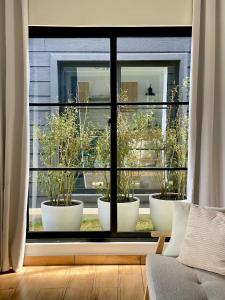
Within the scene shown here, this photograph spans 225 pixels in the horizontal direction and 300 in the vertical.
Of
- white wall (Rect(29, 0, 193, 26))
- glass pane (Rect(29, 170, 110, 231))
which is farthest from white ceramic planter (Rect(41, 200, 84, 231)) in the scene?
white wall (Rect(29, 0, 193, 26))

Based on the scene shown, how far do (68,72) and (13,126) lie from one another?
2.55ft

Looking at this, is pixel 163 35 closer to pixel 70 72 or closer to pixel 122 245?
pixel 70 72

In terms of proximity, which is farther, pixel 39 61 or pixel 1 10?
pixel 39 61

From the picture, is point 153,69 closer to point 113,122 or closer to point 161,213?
point 113,122

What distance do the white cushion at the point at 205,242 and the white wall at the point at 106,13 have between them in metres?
1.83

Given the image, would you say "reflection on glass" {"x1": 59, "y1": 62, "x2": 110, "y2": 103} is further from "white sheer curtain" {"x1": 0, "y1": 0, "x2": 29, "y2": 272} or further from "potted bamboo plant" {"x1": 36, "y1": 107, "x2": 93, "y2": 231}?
"white sheer curtain" {"x1": 0, "y1": 0, "x2": 29, "y2": 272}

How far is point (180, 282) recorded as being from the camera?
2.11 meters

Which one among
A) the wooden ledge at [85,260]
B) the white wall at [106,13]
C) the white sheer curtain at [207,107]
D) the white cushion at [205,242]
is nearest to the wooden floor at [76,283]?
the wooden ledge at [85,260]

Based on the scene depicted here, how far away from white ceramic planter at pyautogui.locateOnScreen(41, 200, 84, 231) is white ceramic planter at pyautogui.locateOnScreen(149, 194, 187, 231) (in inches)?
28.6

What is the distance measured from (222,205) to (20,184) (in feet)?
6.04

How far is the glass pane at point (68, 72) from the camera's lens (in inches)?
141

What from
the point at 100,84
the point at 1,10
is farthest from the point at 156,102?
the point at 1,10

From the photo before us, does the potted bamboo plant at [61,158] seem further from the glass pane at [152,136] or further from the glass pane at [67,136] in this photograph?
the glass pane at [152,136]

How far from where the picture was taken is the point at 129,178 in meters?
3.66
